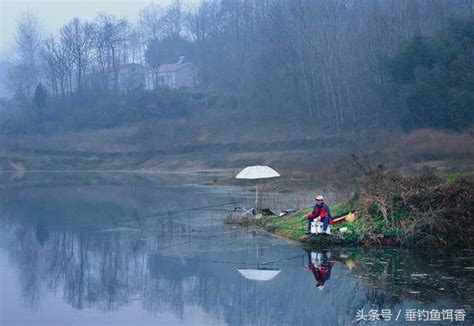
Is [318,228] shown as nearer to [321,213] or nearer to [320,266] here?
[321,213]

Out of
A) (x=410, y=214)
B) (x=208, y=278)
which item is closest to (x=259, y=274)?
(x=208, y=278)

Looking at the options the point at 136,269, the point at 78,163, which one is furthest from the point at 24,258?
the point at 78,163

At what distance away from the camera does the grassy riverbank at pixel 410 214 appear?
63.6ft

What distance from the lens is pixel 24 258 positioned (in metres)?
21.2

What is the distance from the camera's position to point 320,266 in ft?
58.6

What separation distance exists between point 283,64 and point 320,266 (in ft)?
175

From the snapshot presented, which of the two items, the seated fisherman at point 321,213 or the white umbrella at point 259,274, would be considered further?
the seated fisherman at point 321,213

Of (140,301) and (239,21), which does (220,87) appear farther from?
(140,301)

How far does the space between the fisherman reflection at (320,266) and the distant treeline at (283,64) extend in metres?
27.7

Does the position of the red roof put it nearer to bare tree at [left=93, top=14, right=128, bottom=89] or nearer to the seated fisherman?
bare tree at [left=93, top=14, right=128, bottom=89]

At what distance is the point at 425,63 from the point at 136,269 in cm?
3359

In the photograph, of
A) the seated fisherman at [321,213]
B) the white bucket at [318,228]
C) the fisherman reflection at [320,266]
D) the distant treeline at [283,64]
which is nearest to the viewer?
the fisherman reflection at [320,266]

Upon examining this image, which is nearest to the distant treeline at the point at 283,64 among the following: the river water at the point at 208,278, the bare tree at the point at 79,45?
the bare tree at the point at 79,45

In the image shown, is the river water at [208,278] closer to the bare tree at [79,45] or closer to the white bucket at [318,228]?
the white bucket at [318,228]
